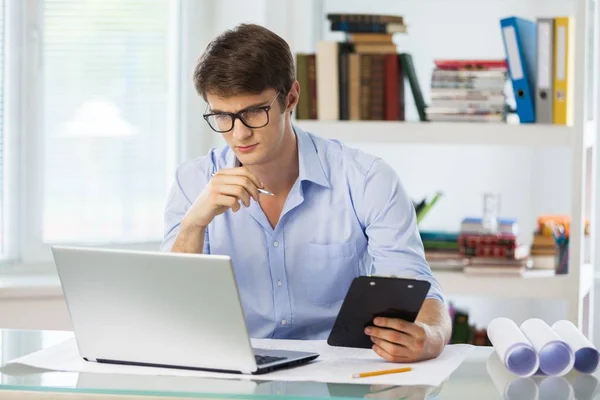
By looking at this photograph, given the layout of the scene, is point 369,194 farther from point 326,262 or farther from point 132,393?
point 132,393

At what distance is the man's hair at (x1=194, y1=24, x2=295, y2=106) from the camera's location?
195cm

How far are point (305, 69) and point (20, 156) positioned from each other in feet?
3.16

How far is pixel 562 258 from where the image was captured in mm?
3209

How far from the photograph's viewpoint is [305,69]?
127 inches

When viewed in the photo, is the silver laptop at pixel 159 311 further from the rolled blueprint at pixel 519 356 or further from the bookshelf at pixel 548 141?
the bookshelf at pixel 548 141

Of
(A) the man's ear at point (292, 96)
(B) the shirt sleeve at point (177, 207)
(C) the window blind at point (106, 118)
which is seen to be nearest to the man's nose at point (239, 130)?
(A) the man's ear at point (292, 96)

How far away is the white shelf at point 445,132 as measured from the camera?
10.2 ft

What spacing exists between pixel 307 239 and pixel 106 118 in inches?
56.5

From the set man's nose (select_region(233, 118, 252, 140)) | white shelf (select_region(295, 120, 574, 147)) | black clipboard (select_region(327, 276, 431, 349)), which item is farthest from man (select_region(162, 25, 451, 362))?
white shelf (select_region(295, 120, 574, 147))

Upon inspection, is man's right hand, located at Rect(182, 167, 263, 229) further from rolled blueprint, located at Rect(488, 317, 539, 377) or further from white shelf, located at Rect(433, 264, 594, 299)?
white shelf, located at Rect(433, 264, 594, 299)

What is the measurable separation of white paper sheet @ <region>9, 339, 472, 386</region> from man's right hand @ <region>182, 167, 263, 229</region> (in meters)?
0.30

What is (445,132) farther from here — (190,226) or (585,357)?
(585,357)

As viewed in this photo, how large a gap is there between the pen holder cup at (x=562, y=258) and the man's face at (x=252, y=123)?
147 centimetres

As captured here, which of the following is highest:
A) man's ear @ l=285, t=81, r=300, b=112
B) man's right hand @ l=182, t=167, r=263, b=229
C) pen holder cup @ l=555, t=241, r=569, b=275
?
man's ear @ l=285, t=81, r=300, b=112
